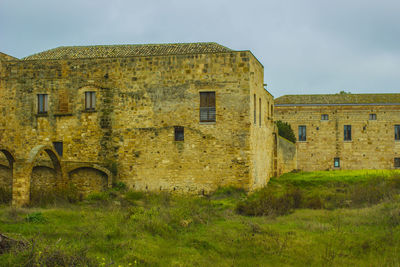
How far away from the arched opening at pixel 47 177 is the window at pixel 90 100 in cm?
264

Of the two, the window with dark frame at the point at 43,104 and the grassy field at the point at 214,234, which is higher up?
the window with dark frame at the point at 43,104

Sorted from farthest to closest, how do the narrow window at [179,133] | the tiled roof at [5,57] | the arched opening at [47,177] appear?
the tiled roof at [5,57]
the narrow window at [179,133]
the arched opening at [47,177]

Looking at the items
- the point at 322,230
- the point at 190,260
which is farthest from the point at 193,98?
the point at 190,260

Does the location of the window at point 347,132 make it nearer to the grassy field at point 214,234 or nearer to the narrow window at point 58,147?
the grassy field at point 214,234

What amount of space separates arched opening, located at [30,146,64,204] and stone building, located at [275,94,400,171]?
62.6ft

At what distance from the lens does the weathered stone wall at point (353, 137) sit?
31219 millimetres

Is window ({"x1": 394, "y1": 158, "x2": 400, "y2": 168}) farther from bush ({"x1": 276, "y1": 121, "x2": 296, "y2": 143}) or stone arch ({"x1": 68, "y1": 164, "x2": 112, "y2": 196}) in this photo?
stone arch ({"x1": 68, "y1": 164, "x2": 112, "y2": 196})

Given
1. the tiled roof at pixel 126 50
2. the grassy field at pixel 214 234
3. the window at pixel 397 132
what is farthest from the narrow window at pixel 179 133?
the window at pixel 397 132

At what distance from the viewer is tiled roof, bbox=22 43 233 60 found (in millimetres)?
19062

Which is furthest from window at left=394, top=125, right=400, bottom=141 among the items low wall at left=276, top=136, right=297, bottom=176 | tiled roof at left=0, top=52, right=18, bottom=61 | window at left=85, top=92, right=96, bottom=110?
tiled roof at left=0, top=52, right=18, bottom=61

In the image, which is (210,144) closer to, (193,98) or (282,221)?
(193,98)

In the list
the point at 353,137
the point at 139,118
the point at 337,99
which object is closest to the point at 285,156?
the point at 353,137

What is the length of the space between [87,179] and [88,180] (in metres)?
0.06

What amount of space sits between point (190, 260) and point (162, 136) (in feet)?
30.8
